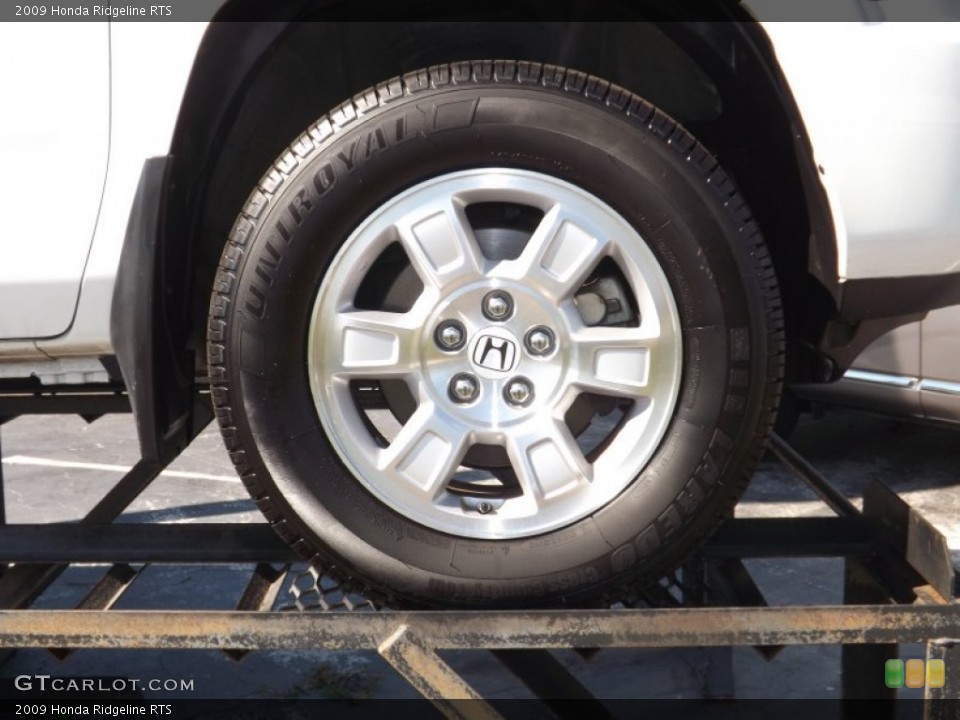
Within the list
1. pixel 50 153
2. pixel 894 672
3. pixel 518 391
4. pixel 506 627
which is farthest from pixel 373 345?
pixel 894 672

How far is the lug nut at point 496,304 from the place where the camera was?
1952 mm

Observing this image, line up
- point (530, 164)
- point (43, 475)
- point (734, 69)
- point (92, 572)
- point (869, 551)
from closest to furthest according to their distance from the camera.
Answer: point (530, 164), point (734, 69), point (869, 551), point (92, 572), point (43, 475)

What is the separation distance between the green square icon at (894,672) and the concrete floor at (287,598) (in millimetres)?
48

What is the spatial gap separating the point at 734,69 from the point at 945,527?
270 cm

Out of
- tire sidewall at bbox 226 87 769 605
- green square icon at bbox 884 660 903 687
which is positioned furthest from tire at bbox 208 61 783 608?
green square icon at bbox 884 660 903 687

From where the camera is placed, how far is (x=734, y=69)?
2.05 metres

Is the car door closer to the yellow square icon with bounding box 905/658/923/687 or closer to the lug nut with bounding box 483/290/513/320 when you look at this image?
the lug nut with bounding box 483/290/513/320

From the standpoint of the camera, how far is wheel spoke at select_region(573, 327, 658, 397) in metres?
1.96

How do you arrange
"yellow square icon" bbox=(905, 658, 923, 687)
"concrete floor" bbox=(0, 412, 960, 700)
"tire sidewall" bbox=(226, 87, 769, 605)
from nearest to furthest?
1. "tire sidewall" bbox=(226, 87, 769, 605)
2. "yellow square icon" bbox=(905, 658, 923, 687)
3. "concrete floor" bbox=(0, 412, 960, 700)

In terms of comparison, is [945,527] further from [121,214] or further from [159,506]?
[121,214]

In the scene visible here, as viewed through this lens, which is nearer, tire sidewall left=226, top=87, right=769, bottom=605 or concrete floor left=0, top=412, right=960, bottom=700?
tire sidewall left=226, top=87, right=769, bottom=605

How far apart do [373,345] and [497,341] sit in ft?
0.66

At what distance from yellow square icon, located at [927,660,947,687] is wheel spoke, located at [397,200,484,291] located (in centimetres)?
98

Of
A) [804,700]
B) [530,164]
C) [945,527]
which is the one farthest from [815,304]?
[945,527]
